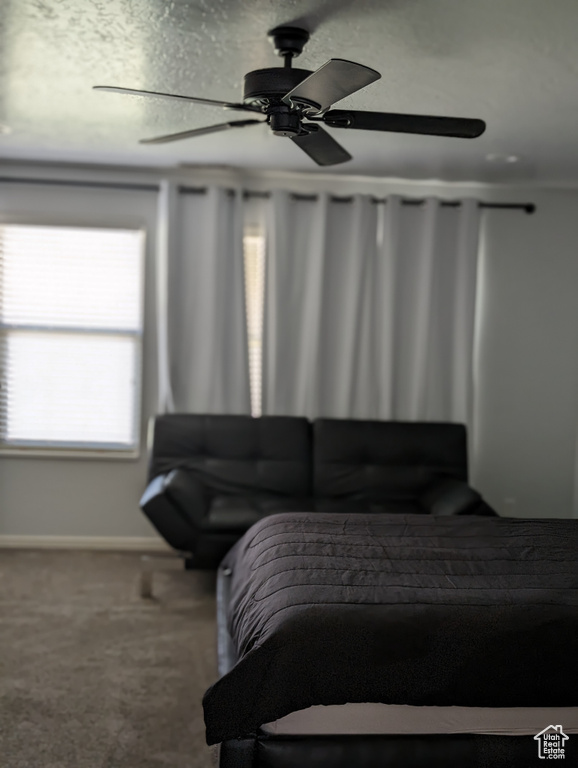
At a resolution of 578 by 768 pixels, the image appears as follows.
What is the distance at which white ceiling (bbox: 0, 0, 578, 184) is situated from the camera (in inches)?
99.5

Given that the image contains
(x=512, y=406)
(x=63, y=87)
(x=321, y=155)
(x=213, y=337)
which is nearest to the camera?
(x=321, y=155)

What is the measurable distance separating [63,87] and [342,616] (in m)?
2.50

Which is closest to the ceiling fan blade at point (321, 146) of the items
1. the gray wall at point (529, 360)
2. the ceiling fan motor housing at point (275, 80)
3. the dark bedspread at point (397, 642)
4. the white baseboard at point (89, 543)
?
the ceiling fan motor housing at point (275, 80)

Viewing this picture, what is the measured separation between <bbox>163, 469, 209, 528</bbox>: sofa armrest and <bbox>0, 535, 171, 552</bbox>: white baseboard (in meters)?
1.04

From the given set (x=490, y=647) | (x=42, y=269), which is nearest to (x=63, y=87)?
(x=42, y=269)

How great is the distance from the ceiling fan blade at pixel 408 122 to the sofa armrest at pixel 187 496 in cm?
217

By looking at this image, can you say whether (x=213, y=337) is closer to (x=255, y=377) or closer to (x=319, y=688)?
(x=255, y=377)

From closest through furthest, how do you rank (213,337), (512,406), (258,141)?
(258,141) → (213,337) → (512,406)

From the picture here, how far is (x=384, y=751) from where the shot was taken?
7.47 feet

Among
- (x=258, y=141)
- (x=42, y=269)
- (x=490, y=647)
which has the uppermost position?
(x=258, y=141)

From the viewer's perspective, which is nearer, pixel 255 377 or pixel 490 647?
pixel 490 647

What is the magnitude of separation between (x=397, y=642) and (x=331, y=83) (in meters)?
1.63

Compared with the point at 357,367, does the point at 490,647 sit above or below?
below

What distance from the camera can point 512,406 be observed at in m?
5.41
